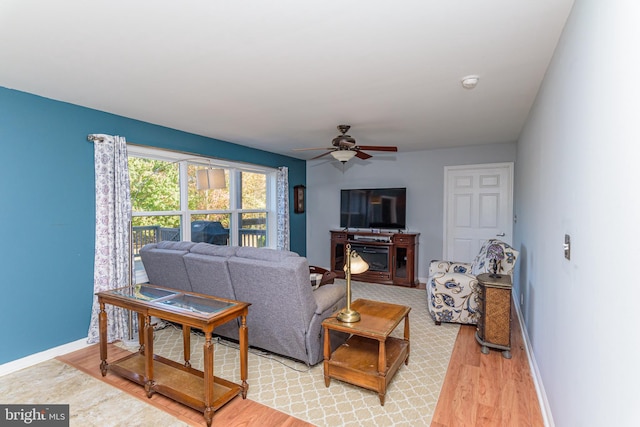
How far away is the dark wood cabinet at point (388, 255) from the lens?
5496 mm

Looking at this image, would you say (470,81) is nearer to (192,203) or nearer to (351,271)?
(351,271)

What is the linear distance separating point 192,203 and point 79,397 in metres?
2.58

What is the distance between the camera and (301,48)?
6.61 feet

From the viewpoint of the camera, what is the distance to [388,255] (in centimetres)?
566

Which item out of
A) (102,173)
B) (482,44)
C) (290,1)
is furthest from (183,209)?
(482,44)

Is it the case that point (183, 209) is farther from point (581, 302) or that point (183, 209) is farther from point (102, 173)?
point (581, 302)

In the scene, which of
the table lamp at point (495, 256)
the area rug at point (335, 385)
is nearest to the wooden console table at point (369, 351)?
the area rug at point (335, 385)

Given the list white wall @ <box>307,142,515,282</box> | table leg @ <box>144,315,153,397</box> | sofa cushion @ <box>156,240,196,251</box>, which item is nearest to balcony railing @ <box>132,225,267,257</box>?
sofa cushion @ <box>156,240,196,251</box>

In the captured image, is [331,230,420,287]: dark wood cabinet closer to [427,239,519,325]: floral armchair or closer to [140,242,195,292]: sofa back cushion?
[427,239,519,325]: floral armchair

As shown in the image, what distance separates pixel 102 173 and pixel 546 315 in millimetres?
4081

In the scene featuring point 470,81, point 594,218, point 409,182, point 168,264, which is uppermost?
point 470,81

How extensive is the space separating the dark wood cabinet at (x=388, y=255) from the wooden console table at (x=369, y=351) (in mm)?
2822

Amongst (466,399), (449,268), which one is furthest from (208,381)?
(449,268)

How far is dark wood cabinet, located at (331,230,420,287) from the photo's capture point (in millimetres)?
5496
